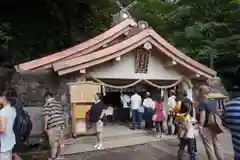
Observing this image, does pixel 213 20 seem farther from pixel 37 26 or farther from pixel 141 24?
pixel 37 26

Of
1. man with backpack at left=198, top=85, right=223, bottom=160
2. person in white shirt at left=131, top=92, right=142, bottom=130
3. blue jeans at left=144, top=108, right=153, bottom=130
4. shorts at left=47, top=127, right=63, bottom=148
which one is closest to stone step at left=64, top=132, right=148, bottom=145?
blue jeans at left=144, top=108, right=153, bottom=130

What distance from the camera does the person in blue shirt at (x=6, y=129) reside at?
462cm

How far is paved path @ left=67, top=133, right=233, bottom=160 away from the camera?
27.3 ft

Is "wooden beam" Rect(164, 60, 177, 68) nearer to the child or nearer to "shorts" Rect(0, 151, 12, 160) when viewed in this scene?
the child

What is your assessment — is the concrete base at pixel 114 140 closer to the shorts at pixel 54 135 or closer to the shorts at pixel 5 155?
the shorts at pixel 54 135

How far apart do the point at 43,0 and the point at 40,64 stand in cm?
424

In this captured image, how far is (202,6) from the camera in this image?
18359 mm

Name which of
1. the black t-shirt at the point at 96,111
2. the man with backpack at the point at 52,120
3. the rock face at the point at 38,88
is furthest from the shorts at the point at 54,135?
the rock face at the point at 38,88

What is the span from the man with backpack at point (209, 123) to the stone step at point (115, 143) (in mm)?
3610

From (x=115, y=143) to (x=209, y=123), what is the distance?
14.2 ft

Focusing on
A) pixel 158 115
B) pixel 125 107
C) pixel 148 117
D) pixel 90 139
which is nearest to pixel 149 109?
pixel 148 117

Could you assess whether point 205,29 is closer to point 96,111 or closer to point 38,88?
point 38,88

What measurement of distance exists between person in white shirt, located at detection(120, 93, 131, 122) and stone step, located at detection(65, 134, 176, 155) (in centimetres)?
311

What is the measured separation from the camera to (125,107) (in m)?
14.5
